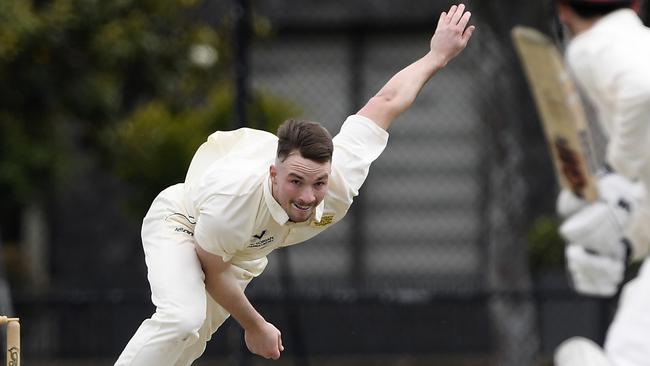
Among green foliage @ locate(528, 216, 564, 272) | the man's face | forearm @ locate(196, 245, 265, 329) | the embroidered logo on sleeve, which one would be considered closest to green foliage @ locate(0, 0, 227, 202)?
green foliage @ locate(528, 216, 564, 272)

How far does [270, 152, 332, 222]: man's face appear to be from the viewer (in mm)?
4676

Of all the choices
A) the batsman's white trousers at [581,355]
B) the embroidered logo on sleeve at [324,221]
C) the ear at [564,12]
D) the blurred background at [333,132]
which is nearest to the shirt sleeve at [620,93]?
the ear at [564,12]

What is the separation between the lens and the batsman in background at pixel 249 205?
187 inches

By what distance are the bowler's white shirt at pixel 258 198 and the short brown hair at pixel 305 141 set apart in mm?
161

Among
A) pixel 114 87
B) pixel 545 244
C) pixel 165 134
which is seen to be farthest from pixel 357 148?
pixel 545 244

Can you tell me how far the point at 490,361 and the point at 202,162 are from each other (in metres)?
3.92

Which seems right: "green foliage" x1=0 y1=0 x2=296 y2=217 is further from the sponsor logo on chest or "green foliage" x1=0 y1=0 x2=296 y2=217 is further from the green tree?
the sponsor logo on chest

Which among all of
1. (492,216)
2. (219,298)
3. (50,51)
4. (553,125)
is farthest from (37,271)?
(219,298)

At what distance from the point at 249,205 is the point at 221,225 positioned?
0.11 metres

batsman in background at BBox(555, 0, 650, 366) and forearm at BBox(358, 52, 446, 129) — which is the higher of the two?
forearm at BBox(358, 52, 446, 129)

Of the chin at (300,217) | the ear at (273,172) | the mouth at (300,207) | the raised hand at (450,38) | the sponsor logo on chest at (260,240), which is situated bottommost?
the sponsor logo on chest at (260,240)

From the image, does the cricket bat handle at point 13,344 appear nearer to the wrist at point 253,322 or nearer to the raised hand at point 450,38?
the wrist at point 253,322

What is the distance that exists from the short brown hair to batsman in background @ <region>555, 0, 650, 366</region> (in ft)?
5.20

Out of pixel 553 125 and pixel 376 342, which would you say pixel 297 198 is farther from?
pixel 376 342
